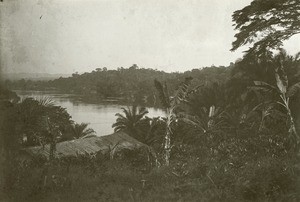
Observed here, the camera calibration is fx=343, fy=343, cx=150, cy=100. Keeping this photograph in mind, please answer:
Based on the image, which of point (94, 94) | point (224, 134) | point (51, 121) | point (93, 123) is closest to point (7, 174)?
point (51, 121)

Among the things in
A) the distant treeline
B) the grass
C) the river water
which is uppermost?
the distant treeline

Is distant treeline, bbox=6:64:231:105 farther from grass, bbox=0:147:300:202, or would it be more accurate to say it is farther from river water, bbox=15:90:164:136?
grass, bbox=0:147:300:202

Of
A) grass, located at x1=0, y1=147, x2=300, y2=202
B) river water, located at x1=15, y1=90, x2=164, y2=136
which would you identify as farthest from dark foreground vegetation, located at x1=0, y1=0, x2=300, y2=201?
river water, located at x1=15, y1=90, x2=164, y2=136

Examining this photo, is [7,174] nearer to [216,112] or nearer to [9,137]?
[9,137]

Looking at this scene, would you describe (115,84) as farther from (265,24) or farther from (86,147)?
(265,24)

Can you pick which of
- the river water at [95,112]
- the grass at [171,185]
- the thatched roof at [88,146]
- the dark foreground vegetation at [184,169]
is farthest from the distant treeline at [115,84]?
the grass at [171,185]

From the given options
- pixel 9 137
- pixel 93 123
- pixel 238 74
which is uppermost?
pixel 238 74

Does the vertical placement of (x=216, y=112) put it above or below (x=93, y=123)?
above

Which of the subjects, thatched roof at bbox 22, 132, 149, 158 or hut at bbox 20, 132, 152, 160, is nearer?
hut at bbox 20, 132, 152, 160

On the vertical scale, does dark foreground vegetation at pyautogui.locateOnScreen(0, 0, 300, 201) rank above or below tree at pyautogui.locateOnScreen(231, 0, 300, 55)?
below
